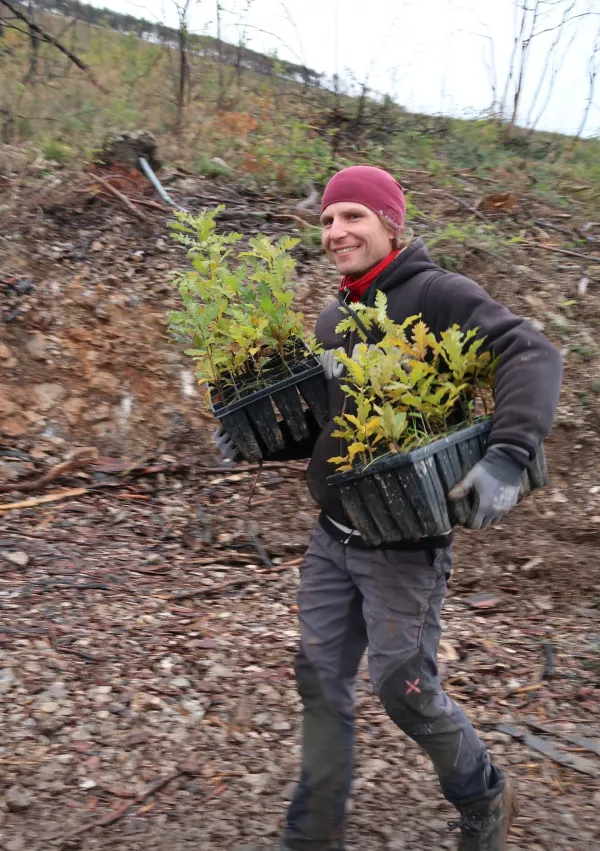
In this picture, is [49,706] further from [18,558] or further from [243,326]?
[243,326]

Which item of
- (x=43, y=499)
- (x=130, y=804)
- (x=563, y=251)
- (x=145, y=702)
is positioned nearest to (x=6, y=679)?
(x=145, y=702)

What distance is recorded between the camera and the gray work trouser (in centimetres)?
228

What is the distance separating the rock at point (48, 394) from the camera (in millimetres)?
5469

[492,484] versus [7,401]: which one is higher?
[492,484]

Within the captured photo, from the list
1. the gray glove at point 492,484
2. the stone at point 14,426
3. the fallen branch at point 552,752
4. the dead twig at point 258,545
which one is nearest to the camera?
the gray glove at point 492,484

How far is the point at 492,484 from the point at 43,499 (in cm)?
348

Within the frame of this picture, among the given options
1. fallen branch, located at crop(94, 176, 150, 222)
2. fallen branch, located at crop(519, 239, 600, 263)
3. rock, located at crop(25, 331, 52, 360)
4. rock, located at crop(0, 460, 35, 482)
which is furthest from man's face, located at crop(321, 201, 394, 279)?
fallen branch, located at crop(519, 239, 600, 263)

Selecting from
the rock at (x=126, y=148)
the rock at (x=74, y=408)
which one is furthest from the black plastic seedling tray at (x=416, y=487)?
the rock at (x=126, y=148)

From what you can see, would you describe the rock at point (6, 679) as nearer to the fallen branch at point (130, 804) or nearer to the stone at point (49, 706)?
the stone at point (49, 706)

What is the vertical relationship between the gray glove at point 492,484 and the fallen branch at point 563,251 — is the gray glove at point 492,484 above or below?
below

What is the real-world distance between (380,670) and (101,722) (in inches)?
54.2

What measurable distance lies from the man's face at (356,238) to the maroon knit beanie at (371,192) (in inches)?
0.8

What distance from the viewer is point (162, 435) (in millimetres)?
5520

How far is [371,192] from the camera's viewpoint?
2443 mm
